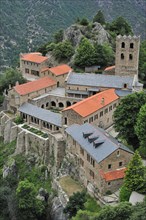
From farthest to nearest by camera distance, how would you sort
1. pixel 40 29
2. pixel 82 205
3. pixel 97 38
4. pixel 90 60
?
pixel 40 29 → pixel 97 38 → pixel 90 60 → pixel 82 205

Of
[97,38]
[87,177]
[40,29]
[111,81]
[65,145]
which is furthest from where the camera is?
[40,29]

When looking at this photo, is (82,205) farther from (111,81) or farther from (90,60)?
(90,60)

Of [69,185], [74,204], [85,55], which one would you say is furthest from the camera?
[85,55]

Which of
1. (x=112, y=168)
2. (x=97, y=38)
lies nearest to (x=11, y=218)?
(x=112, y=168)

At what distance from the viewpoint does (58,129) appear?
69.9 m

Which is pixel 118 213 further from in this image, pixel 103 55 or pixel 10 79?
pixel 103 55

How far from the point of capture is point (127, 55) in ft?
270

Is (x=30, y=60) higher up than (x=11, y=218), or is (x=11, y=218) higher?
(x=30, y=60)

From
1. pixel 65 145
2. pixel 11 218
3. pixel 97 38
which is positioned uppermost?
pixel 97 38

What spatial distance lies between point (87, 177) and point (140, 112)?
11.9 metres

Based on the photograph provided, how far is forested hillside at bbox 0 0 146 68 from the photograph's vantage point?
164 m

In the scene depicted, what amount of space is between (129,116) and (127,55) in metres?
23.7

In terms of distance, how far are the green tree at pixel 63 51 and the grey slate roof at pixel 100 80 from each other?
15.1m

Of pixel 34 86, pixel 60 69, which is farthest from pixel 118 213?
pixel 60 69
